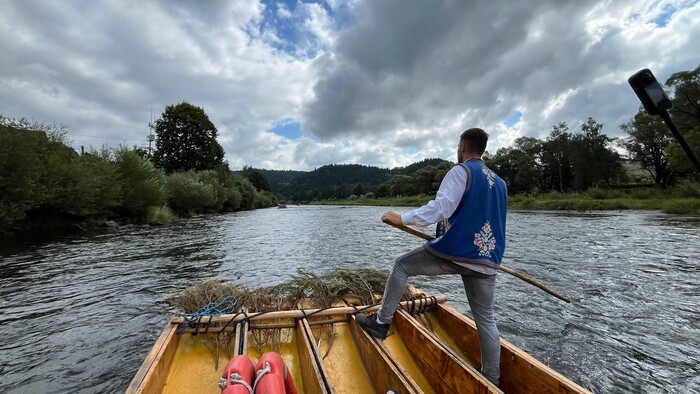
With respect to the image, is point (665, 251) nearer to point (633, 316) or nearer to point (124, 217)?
point (633, 316)

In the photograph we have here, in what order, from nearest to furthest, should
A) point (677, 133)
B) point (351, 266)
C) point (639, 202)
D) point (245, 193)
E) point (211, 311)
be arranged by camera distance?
point (677, 133), point (211, 311), point (351, 266), point (639, 202), point (245, 193)

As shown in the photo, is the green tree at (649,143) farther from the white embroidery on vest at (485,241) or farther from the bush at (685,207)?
the white embroidery on vest at (485,241)

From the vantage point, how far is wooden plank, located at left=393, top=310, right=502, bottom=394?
288cm

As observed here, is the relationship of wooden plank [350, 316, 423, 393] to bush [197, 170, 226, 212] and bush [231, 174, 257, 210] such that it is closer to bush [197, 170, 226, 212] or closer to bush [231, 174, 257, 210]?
bush [197, 170, 226, 212]

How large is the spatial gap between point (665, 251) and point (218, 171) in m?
53.3

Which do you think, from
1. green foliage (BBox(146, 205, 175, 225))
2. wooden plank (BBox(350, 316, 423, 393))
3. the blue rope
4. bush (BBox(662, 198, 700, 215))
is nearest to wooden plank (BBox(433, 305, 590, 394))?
wooden plank (BBox(350, 316, 423, 393))

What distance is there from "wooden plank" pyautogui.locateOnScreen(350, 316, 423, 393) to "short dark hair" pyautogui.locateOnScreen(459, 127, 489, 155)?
228 centimetres

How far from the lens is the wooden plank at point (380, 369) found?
2822mm

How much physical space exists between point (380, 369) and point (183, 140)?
5746cm

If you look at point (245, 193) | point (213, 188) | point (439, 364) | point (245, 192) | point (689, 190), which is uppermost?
point (213, 188)

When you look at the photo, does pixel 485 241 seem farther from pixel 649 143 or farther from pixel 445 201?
pixel 649 143

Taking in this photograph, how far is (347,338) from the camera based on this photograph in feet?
14.7

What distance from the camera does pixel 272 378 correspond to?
8.90 ft

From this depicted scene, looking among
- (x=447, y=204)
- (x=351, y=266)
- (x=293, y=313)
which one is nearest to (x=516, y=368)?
(x=447, y=204)
